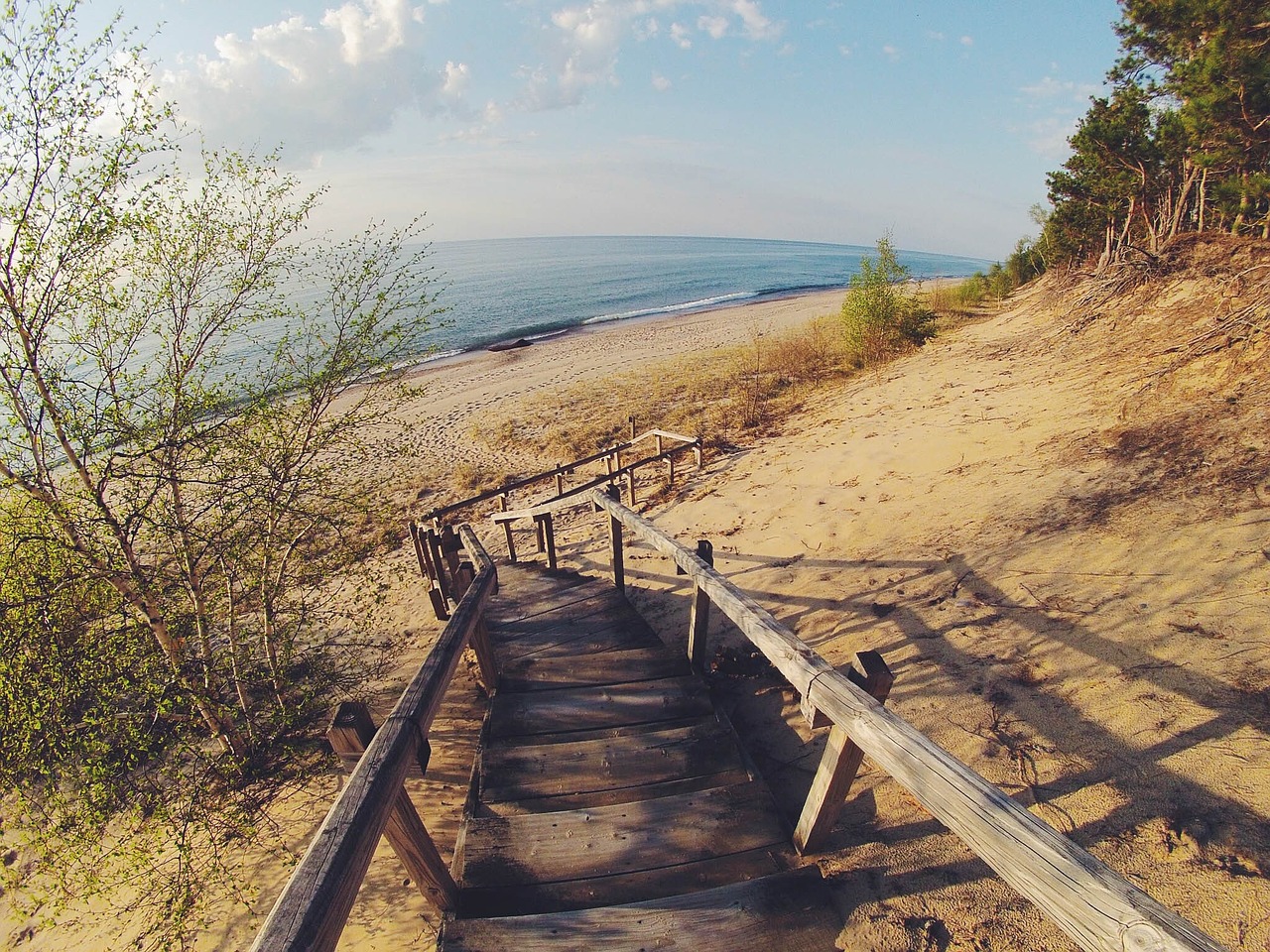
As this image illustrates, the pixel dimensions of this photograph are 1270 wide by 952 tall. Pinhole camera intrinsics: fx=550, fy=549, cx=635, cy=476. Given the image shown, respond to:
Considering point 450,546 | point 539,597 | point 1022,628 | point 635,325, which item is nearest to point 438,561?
point 450,546

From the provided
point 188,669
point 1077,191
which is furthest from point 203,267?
point 1077,191

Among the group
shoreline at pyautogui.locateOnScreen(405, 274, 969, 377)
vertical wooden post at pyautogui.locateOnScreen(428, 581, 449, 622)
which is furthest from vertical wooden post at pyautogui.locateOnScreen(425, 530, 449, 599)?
shoreline at pyautogui.locateOnScreen(405, 274, 969, 377)

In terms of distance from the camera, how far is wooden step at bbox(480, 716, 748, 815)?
10.0ft

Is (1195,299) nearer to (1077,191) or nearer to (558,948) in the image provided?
(1077,191)

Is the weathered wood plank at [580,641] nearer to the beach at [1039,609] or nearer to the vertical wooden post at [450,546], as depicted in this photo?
the beach at [1039,609]

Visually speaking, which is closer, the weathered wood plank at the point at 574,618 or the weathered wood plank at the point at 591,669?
the weathered wood plank at the point at 591,669

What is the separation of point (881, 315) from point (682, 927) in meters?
17.1

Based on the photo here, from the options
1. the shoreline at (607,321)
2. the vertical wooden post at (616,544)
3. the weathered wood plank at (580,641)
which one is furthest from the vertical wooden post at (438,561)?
the shoreline at (607,321)

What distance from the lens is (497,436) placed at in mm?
15727

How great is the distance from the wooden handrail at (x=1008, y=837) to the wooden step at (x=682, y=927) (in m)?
0.81

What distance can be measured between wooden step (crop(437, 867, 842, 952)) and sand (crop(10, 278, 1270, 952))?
242 millimetres

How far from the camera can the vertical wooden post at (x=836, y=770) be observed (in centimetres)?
235

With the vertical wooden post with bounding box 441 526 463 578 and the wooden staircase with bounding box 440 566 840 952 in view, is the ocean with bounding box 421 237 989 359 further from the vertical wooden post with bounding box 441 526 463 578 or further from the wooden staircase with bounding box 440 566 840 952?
the wooden staircase with bounding box 440 566 840 952

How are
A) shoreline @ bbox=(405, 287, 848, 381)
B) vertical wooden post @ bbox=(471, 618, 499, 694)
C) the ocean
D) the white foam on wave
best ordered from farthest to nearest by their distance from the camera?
the white foam on wave
the ocean
shoreline @ bbox=(405, 287, 848, 381)
vertical wooden post @ bbox=(471, 618, 499, 694)
